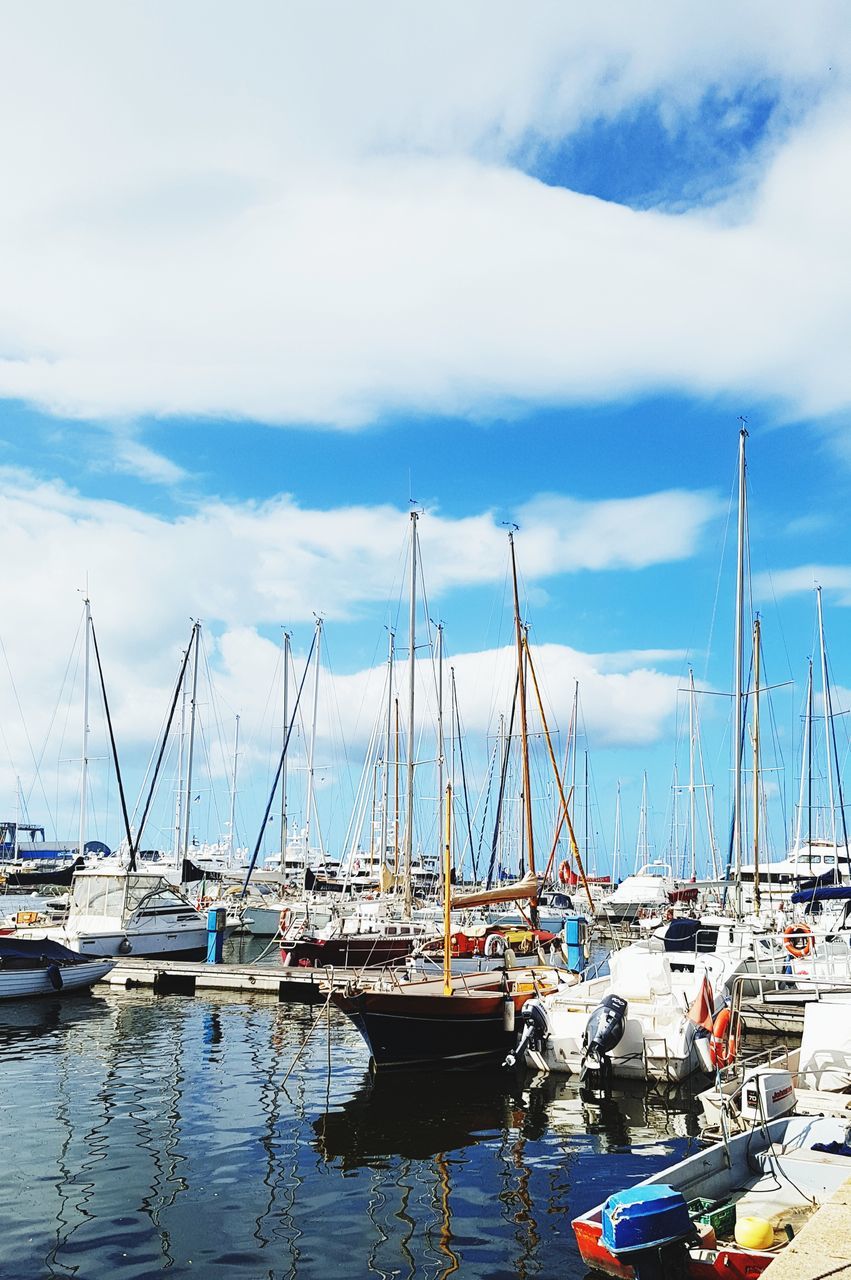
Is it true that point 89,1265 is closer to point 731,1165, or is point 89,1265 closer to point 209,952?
point 731,1165

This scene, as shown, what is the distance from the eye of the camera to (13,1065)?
21.4m

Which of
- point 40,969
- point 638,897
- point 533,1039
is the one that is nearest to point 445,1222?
point 533,1039

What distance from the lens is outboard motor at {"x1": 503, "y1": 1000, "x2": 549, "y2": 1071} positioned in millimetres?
21203

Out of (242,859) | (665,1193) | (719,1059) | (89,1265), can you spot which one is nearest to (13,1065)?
(89,1265)

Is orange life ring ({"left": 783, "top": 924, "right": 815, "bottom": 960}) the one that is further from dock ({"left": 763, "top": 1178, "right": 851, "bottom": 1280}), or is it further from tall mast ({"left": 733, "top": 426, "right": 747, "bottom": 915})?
dock ({"left": 763, "top": 1178, "right": 851, "bottom": 1280})

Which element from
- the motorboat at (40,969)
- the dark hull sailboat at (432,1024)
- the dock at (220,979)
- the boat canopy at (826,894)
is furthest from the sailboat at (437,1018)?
the motorboat at (40,969)

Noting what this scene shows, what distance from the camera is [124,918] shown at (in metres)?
37.1

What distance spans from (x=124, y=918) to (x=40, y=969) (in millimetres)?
6840

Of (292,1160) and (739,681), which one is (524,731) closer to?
(739,681)

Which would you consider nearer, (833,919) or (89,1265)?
(89,1265)

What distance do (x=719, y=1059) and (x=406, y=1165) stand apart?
8114 millimetres

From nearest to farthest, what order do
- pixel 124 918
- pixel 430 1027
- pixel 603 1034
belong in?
pixel 603 1034 → pixel 430 1027 → pixel 124 918

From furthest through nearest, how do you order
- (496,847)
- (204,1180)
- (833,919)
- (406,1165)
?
1. (496,847)
2. (833,919)
3. (406,1165)
4. (204,1180)

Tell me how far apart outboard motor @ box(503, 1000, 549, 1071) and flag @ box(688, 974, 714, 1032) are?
3112 mm
